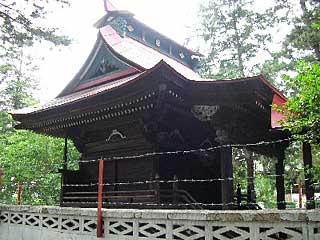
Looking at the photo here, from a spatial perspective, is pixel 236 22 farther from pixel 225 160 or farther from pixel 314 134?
pixel 314 134

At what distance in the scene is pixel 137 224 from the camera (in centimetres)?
597

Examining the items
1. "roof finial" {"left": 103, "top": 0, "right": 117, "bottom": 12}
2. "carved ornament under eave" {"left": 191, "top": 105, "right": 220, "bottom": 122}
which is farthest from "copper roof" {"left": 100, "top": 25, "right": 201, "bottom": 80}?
"carved ornament under eave" {"left": 191, "top": 105, "right": 220, "bottom": 122}

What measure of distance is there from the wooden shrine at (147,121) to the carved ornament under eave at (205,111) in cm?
2

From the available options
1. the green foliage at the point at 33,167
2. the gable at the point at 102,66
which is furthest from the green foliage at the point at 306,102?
the green foliage at the point at 33,167

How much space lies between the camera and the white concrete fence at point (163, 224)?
435cm

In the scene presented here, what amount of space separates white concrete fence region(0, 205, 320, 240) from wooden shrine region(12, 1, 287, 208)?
4.43 feet

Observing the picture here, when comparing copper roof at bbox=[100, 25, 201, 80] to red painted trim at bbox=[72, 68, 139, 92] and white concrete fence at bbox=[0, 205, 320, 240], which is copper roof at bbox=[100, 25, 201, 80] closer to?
red painted trim at bbox=[72, 68, 139, 92]

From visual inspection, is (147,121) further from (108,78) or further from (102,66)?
(102,66)

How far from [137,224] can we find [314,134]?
10.1 ft

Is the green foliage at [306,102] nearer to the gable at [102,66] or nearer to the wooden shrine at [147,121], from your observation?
the wooden shrine at [147,121]

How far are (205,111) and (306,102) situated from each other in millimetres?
4624

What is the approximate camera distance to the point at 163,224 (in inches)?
224

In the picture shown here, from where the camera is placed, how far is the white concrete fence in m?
4.35

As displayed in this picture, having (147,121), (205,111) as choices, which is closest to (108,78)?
(147,121)
